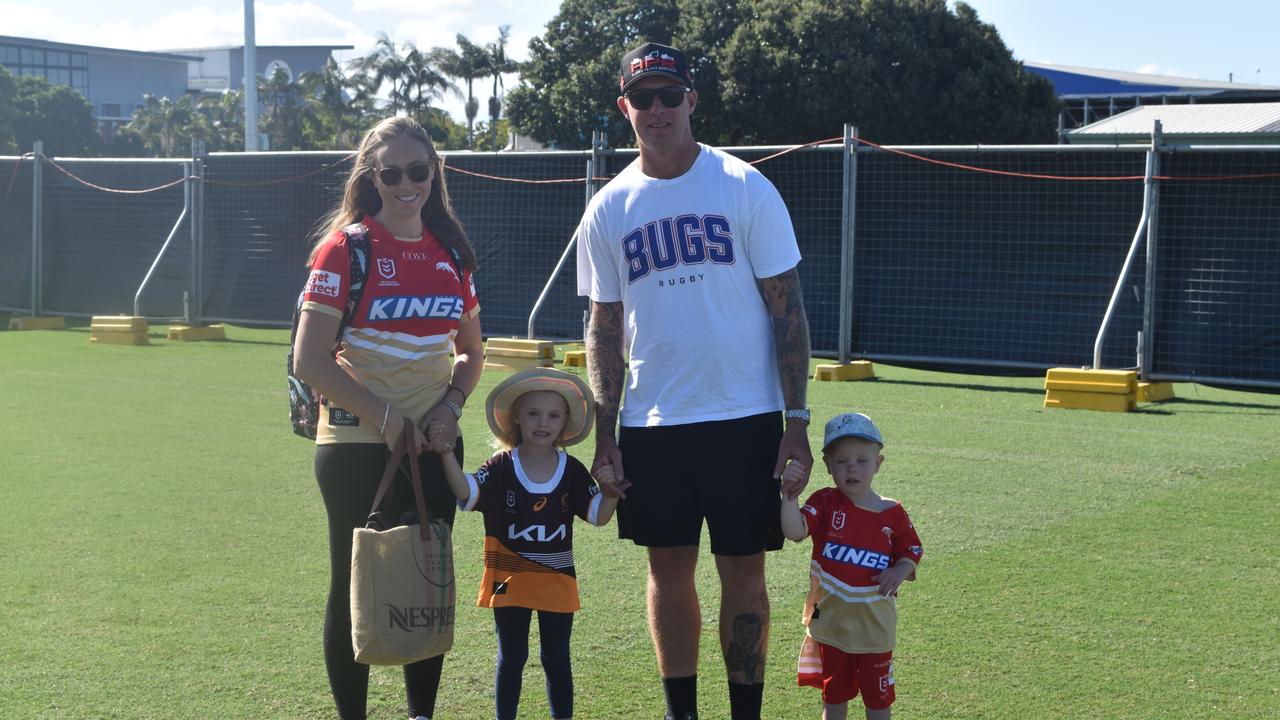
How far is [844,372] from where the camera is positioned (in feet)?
40.7

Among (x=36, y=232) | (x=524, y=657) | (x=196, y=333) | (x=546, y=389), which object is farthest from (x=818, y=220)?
(x=36, y=232)

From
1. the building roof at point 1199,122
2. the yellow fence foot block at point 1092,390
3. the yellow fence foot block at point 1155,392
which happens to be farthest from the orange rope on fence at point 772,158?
the building roof at point 1199,122

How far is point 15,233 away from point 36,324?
6.19 ft

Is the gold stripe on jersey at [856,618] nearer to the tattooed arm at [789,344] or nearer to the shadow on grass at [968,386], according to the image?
the tattooed arm at [789,344]

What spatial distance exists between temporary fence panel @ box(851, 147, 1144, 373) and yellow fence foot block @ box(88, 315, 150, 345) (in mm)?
8333

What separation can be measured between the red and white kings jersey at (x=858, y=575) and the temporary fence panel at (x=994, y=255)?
881cm

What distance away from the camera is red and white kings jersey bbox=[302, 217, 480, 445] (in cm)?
350

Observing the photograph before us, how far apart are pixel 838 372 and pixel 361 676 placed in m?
9.01

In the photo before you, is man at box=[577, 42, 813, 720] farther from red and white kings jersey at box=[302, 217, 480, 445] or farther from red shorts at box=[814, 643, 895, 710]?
red and white kings jersey at box=[302, 217, 480, 445]

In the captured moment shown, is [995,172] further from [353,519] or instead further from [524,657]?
[353,519]

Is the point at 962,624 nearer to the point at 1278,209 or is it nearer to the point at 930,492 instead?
the point at 930,492

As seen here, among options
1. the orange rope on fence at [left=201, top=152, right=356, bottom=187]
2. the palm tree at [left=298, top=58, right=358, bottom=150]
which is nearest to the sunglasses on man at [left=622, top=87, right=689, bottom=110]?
the orange rope on fence at [left=201, top=152, right=356, bottom=187]

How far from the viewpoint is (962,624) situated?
16.0ft

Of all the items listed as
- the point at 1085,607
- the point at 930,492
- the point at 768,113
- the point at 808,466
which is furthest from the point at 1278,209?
the point at 768,113
